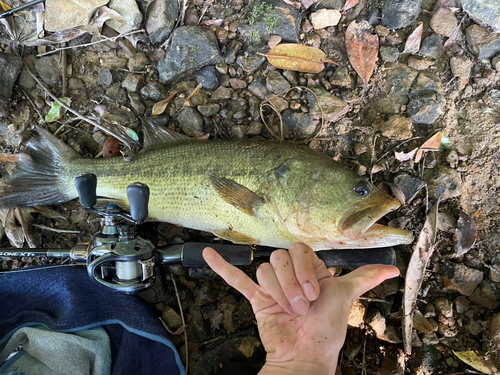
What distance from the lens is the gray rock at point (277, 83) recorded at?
294 cm

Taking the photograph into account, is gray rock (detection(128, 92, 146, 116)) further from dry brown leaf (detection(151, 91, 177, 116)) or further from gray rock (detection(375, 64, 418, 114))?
gray rock (detection(375, 64, 418, 114))

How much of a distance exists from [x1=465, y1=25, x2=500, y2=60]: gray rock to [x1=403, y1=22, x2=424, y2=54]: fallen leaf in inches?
17.2

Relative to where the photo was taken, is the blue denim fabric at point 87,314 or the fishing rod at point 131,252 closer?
the fishing rod at point 131,252

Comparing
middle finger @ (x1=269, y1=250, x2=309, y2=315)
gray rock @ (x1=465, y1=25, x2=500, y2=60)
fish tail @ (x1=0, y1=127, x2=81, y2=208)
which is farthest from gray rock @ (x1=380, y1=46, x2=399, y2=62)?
fish tail @ (x1=0, y1=127, x2=81, y2=208)

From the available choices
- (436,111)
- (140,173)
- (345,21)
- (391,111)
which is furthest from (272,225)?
(345,21)

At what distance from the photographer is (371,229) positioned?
92.7 inches

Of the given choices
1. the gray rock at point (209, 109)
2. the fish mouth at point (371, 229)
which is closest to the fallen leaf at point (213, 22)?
the gray rock at point (209, 109)

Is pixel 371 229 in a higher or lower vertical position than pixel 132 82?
lower

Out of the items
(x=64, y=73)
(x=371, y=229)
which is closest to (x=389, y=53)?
(x=371, y=229)

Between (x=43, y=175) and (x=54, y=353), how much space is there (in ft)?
5.19

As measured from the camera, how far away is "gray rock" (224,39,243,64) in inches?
118

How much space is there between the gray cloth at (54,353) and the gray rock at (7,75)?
209 cm

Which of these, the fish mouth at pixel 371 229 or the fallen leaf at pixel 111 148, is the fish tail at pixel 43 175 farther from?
the fish mouth at pixel 371 229

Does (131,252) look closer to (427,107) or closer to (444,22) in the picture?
(427,107)
